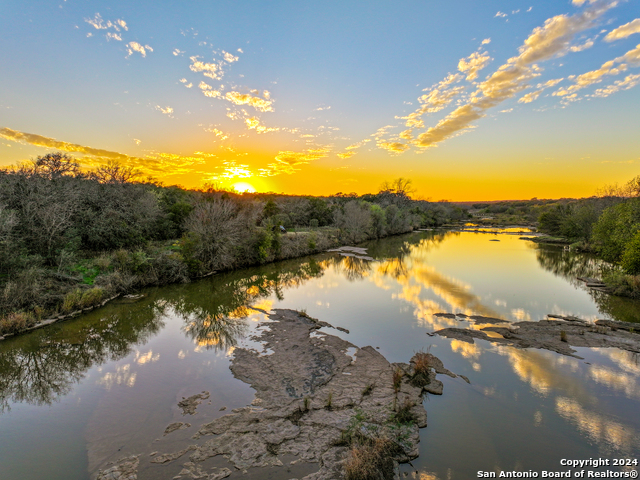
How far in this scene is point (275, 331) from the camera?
11211mm

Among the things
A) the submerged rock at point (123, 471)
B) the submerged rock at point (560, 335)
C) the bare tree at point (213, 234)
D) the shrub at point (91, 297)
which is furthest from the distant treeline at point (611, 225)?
the shrub at point (91, 297)

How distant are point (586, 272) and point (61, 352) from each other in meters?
32.2

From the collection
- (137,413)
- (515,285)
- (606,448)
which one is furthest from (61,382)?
(515,285)

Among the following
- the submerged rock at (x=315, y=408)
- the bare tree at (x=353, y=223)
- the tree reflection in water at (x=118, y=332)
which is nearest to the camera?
the submerged rock at (x=315, y=408)

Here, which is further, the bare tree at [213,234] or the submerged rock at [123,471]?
the bare tree at [213,234]

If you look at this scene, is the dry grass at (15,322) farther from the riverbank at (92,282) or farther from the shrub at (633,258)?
the shrub at (633,258)

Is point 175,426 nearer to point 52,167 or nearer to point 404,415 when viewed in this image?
point 404,415

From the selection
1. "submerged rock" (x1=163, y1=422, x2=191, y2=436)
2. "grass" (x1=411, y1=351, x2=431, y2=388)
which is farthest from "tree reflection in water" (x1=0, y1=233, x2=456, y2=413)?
"grass" (x1=411, y1=351, x2=431, y2=388)

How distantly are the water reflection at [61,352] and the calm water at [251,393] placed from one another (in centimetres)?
5

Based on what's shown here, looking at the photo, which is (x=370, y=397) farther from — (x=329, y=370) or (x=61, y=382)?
(x=61, y=382)

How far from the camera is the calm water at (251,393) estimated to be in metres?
5.54

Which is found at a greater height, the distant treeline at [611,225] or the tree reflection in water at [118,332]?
the distant treeline at [611,225]

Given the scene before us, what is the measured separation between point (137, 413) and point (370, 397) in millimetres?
5404

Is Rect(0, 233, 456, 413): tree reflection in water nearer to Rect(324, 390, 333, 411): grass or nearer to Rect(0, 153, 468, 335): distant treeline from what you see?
Rect(0, 153, 468, 335): distant treeline
